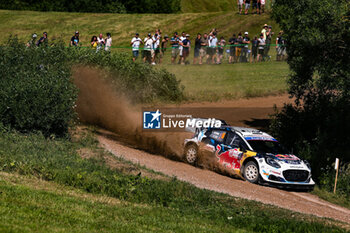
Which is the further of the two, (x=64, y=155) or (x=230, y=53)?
(x=230, y=53)

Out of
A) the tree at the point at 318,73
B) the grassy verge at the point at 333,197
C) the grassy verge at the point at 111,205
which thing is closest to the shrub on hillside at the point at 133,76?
the tree at the point at 318,73

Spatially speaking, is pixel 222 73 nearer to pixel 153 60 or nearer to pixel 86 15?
pixel 153 60

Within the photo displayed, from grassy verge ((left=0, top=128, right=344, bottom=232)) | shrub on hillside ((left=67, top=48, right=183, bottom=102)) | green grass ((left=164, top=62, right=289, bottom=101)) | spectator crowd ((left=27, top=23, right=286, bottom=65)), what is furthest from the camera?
green grass ((left=164, top=62, right=289, bottom=101))

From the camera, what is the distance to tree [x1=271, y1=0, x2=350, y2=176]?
69.5 ft

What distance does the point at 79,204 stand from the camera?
35.8 feet

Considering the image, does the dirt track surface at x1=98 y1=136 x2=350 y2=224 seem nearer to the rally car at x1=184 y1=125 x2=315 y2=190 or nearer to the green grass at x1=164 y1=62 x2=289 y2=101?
the rally car at x1=184 y1=125 x2=315 y2=190

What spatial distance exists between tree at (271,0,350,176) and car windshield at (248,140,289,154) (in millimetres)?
3286

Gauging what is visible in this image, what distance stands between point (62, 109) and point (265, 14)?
101 ft

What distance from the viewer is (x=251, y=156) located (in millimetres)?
17875

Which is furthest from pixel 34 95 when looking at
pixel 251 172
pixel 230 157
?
pixel 251 172

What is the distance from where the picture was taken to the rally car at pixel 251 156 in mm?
17641

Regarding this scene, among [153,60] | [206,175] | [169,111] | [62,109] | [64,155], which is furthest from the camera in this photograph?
[153,60]

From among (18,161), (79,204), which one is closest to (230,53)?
(18,161)

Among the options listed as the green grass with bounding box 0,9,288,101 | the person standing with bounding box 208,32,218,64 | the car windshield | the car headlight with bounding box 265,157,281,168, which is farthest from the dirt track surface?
the person standing with bounding box 208,32,218,64
